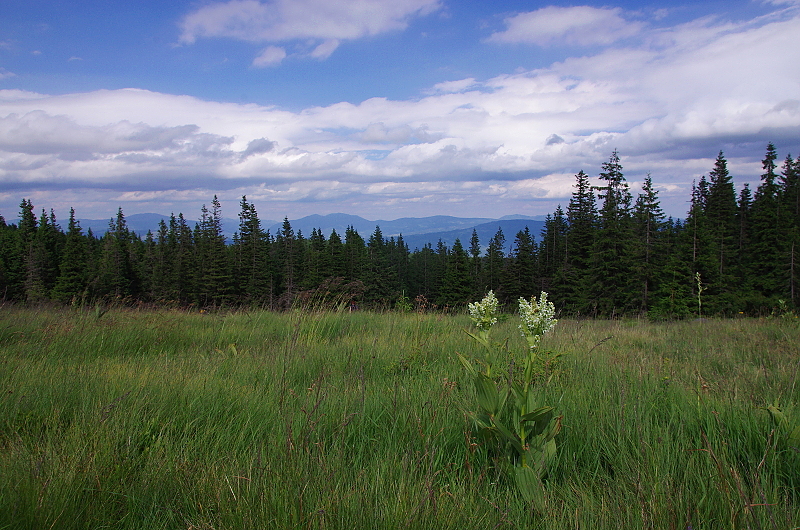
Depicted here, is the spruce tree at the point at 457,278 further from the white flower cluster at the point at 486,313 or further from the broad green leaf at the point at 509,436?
the broad green leaf at the point at 509,436

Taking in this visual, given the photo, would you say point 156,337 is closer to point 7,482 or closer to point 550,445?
point 7,482

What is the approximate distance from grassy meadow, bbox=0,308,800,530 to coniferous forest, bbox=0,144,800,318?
16.0 meters

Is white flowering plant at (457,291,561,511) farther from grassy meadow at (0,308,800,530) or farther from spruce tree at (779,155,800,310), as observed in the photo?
spruce tree at (779,155,800,310)

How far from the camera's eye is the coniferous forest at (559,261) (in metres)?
37.0

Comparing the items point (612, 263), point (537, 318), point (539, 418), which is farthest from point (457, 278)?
point (539, 418)

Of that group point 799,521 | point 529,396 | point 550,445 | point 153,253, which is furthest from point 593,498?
point 153,253

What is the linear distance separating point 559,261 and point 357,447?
58.4 metres

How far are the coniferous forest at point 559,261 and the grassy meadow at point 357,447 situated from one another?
16.0 metres

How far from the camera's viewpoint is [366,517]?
5.98 ft

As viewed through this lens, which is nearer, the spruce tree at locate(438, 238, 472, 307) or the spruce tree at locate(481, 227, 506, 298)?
the spruce tree at locate(438, 238, 472, 307)

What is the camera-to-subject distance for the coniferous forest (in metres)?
37.0

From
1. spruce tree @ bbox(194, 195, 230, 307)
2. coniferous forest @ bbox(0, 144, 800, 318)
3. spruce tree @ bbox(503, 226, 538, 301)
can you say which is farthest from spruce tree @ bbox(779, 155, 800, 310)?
spruce tree @ bbox(194, 195, 230, 307)

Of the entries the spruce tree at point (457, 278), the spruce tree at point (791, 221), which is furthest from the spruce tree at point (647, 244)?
the spruce tree at point (457, 278)

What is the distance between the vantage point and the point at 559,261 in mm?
56812
